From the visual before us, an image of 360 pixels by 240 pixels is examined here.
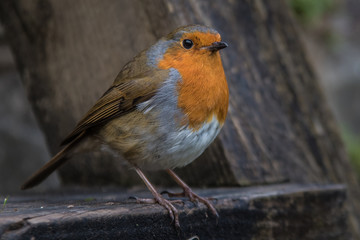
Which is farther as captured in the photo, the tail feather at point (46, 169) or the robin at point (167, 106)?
the tail feather at point (46, 169)

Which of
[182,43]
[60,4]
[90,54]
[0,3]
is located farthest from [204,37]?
[0,3]

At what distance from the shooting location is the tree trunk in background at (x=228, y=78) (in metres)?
2.83

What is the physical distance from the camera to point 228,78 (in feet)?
9.66

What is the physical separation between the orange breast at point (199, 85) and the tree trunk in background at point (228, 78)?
0.35m

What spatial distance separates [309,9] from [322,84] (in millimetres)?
1536

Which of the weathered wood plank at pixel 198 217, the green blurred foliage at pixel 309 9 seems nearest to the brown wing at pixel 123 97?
the weathered wood plank at pixel 198 217

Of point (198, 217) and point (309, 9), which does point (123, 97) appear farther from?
point (309, 9)

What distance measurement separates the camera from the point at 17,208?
1801 mm

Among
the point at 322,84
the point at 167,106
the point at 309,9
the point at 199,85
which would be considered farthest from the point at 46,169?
the point at 309,9

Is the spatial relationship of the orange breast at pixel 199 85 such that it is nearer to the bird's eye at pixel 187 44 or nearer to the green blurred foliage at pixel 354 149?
the bird's eye at pixel 187 44

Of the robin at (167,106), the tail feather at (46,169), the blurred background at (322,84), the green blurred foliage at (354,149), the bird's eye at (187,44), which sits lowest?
the green blurred foliage at (354,149)

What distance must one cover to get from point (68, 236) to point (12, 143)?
114 inches

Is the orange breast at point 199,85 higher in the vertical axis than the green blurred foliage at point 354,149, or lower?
higher

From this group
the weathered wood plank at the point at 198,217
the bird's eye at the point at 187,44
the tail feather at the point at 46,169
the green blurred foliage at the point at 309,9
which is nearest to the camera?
the weathered wood plank at the point at 198,217
